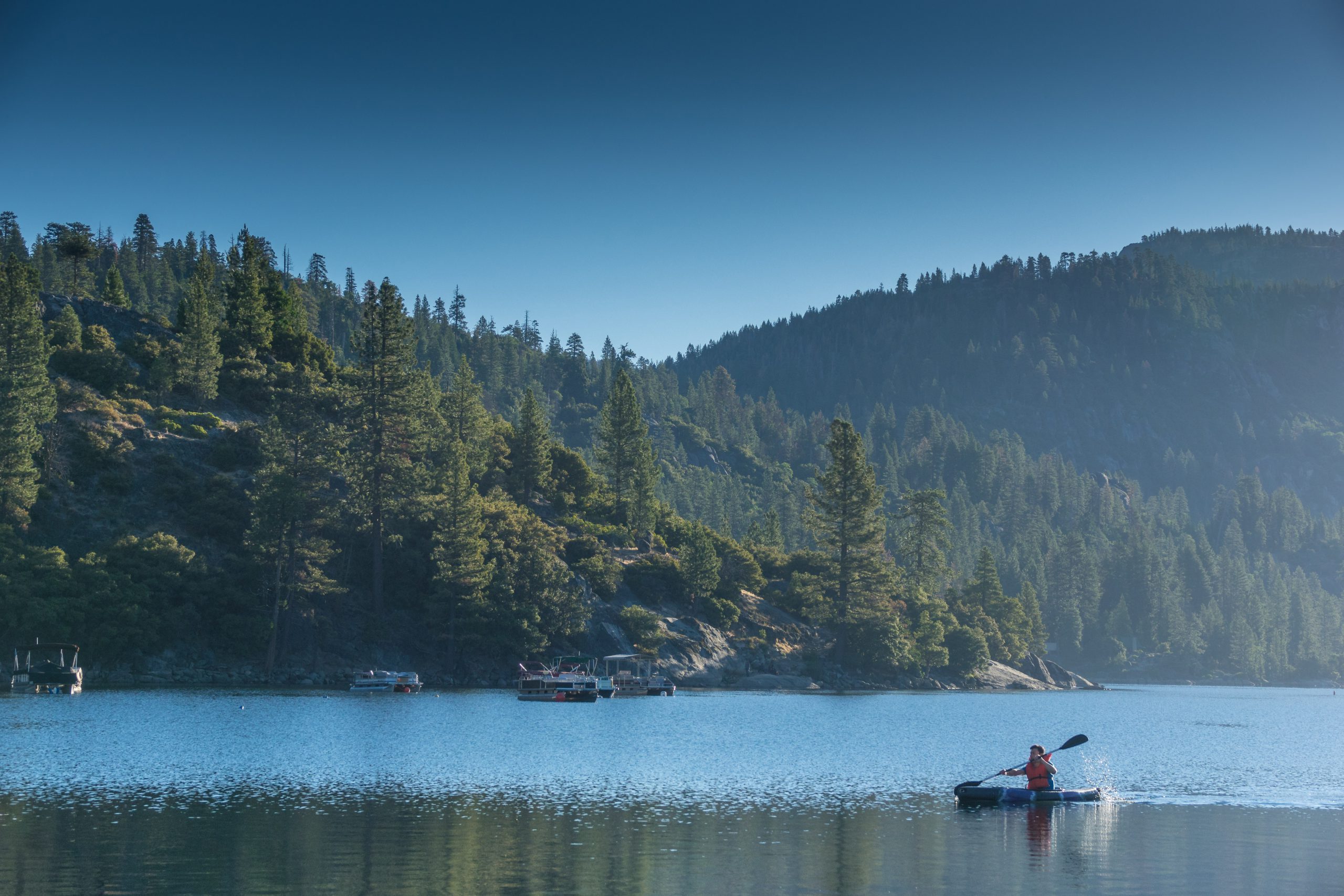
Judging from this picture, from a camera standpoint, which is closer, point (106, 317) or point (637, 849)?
point (637, 849)

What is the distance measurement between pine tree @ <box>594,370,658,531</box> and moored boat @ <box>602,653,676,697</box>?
28663 mm

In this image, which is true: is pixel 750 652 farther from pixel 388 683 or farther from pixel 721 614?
pixel 388 683

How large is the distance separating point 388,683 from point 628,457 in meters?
59.7

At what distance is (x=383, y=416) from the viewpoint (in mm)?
120875

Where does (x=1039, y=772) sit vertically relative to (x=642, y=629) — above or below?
below

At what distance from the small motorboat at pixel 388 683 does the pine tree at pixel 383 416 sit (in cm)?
1247

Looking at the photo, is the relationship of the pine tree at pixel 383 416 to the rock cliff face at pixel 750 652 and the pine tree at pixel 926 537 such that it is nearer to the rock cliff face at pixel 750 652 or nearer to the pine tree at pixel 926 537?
the rock cliff face at pixel 750 652

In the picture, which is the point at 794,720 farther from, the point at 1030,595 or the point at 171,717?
the point at 1030,595

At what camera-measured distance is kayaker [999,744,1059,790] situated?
1699 inches

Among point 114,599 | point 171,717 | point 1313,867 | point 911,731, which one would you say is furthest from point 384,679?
point 1313,867

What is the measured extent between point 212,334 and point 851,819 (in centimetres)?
10934

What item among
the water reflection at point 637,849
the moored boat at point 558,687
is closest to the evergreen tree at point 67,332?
the moored boat at point 558,687

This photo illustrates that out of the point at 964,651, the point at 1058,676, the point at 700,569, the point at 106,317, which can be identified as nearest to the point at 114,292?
the point at 106,317

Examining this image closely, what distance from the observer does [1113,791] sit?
4700 centimetres
